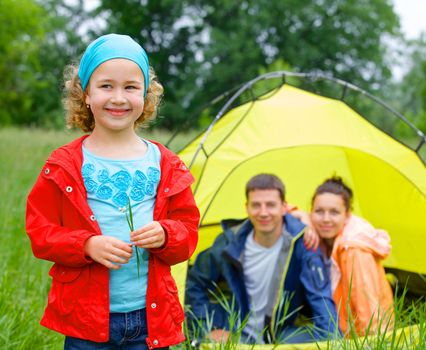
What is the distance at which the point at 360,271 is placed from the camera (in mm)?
3299

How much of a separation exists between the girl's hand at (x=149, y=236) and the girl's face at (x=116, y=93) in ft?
1.03

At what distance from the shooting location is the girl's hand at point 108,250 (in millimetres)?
1694

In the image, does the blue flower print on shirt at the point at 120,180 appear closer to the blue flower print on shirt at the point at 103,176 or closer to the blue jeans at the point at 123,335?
the blue flower print on shirt at the point at 103,176

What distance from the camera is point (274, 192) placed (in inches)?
135

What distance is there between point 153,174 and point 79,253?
1.03 feet

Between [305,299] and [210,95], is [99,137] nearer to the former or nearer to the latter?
[305,299]

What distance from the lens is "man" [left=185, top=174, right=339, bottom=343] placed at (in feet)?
11.1

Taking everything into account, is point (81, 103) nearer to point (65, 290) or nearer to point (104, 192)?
point (104, 192)

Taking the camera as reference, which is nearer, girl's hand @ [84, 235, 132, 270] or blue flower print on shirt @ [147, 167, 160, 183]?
girl's hand @ [84, 235, 132, 270]

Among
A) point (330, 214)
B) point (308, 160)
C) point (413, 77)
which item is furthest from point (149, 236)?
point (413, 77)

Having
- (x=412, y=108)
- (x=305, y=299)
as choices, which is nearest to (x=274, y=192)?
(x=305, y=299)

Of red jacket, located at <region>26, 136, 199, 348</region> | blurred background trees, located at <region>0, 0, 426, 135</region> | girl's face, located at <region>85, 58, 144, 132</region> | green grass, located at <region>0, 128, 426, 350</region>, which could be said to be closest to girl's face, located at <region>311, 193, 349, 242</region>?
green grass, located at <region>0, 128, 426, 350</region>

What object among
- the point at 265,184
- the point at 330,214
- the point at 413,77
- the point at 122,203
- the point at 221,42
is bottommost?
the point at 122,203

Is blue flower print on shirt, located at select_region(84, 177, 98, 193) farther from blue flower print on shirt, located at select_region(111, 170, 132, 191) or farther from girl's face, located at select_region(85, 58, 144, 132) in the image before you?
girl's face, located at select_region(85, 58, 144, 132)
